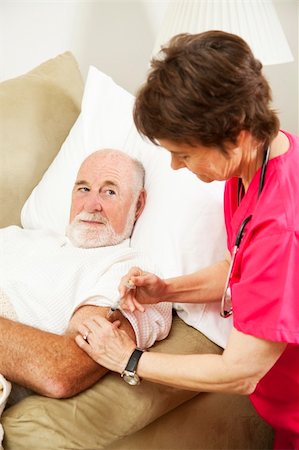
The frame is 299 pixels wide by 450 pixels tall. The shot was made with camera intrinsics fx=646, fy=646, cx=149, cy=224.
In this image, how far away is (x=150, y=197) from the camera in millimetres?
1808

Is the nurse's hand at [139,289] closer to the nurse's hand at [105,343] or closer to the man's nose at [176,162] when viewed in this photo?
the nurse's hand at [105,343]

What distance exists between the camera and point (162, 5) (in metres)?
2.48

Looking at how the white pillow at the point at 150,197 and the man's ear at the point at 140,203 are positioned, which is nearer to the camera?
the white pillow at the point at 150,197

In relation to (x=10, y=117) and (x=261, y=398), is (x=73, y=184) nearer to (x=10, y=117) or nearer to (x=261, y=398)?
(x=10, y=117)

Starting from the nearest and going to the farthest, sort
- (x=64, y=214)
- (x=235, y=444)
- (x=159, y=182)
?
(x=235, y=444) < (x=159, y=182) < (x=64, y=214)

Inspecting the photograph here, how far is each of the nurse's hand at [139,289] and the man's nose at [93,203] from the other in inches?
14.7

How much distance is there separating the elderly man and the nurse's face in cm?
40

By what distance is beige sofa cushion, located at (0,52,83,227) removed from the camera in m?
2.02

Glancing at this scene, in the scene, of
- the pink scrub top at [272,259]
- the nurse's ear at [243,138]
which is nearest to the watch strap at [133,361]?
the pink scrub top at [272,259]

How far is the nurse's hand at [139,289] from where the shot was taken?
1.41 meters

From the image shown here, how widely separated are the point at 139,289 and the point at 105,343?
0.56ft

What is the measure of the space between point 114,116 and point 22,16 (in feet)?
2.14

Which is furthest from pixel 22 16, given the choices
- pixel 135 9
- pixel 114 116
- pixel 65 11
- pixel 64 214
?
pixel 64 214

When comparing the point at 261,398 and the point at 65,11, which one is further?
the point at 65,11
